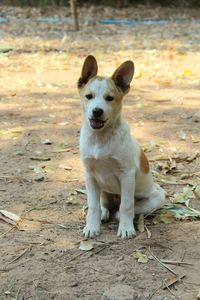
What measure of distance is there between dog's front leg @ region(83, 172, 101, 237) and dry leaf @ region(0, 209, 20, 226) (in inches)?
22.3

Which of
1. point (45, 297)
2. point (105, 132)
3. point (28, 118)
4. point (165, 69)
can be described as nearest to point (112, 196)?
point (105, 132)

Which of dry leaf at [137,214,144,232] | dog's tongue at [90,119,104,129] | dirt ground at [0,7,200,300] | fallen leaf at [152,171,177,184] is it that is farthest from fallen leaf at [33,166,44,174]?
dog's tongue at [90,119,104,129]

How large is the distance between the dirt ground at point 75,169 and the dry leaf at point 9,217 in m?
0.04

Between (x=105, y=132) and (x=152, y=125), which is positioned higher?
(x=105, y=132)

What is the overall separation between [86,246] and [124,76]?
4.13 ft

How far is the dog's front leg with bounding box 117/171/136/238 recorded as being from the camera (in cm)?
387

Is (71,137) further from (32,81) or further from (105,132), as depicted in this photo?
(32,81)

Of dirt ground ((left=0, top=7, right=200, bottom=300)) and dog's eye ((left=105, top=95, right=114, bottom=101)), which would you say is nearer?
dirt ground ((left=0, top=7, right=200, bottom=300))

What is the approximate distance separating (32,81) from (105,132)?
538 centimetres

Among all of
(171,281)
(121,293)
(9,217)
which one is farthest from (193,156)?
(121,293)

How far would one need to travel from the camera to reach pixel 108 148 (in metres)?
3.82

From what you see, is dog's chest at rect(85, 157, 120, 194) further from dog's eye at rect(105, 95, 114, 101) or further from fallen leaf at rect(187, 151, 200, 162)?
fallen leaf at rect(187, 151, 200, 162)

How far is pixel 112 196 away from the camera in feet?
14.4

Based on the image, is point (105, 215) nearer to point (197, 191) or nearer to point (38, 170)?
point (197, 191)
